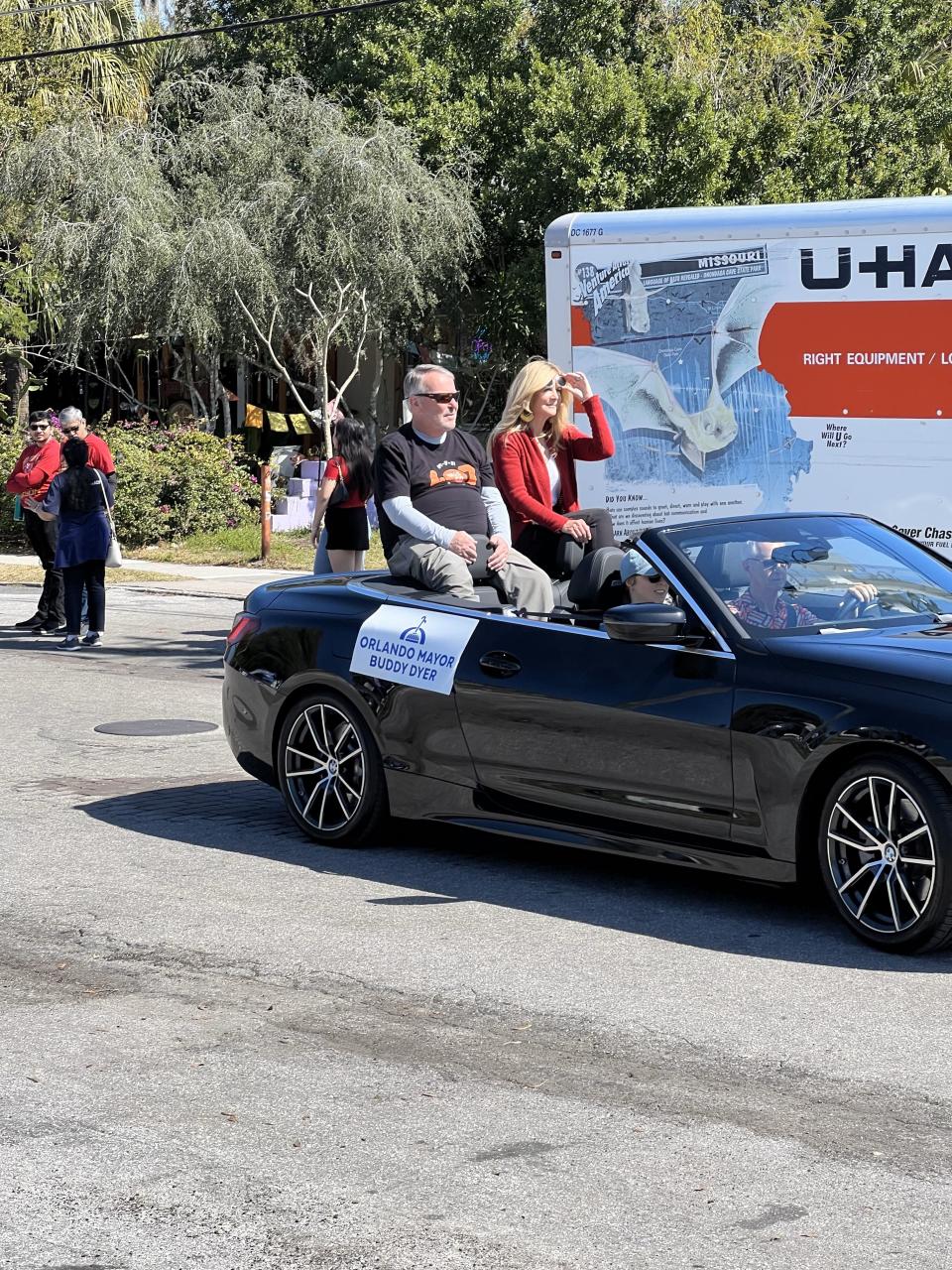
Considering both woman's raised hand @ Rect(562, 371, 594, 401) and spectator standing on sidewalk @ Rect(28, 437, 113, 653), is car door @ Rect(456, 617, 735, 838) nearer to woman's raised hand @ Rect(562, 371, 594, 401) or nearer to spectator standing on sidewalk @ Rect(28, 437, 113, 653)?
woman's raised hand @ Rect(562, 371, 594, 401)

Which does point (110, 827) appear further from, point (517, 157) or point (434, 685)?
point (517, 157)

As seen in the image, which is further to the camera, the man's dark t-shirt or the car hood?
the man's dark t-shirt

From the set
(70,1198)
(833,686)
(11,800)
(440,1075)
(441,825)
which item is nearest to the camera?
(70,1198)

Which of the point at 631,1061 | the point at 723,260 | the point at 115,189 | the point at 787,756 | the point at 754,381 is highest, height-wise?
the point at 115,189

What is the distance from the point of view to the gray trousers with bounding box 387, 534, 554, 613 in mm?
7766

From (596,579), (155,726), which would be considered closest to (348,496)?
(155,726)

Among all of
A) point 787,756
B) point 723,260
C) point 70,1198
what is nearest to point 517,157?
point 723,260

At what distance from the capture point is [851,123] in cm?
2978

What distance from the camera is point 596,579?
747 centimetres

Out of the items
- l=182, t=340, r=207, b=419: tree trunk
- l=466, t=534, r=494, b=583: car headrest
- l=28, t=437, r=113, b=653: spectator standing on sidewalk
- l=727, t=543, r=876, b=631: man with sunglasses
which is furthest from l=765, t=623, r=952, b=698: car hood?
l=182, t=340, r=207, b=419: tree trunk

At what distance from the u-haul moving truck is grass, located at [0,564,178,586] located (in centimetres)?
1134

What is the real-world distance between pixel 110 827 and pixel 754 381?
15.2 ft

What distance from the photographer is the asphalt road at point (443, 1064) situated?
3945 millimetres

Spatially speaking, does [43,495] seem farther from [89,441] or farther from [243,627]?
[243,627]
